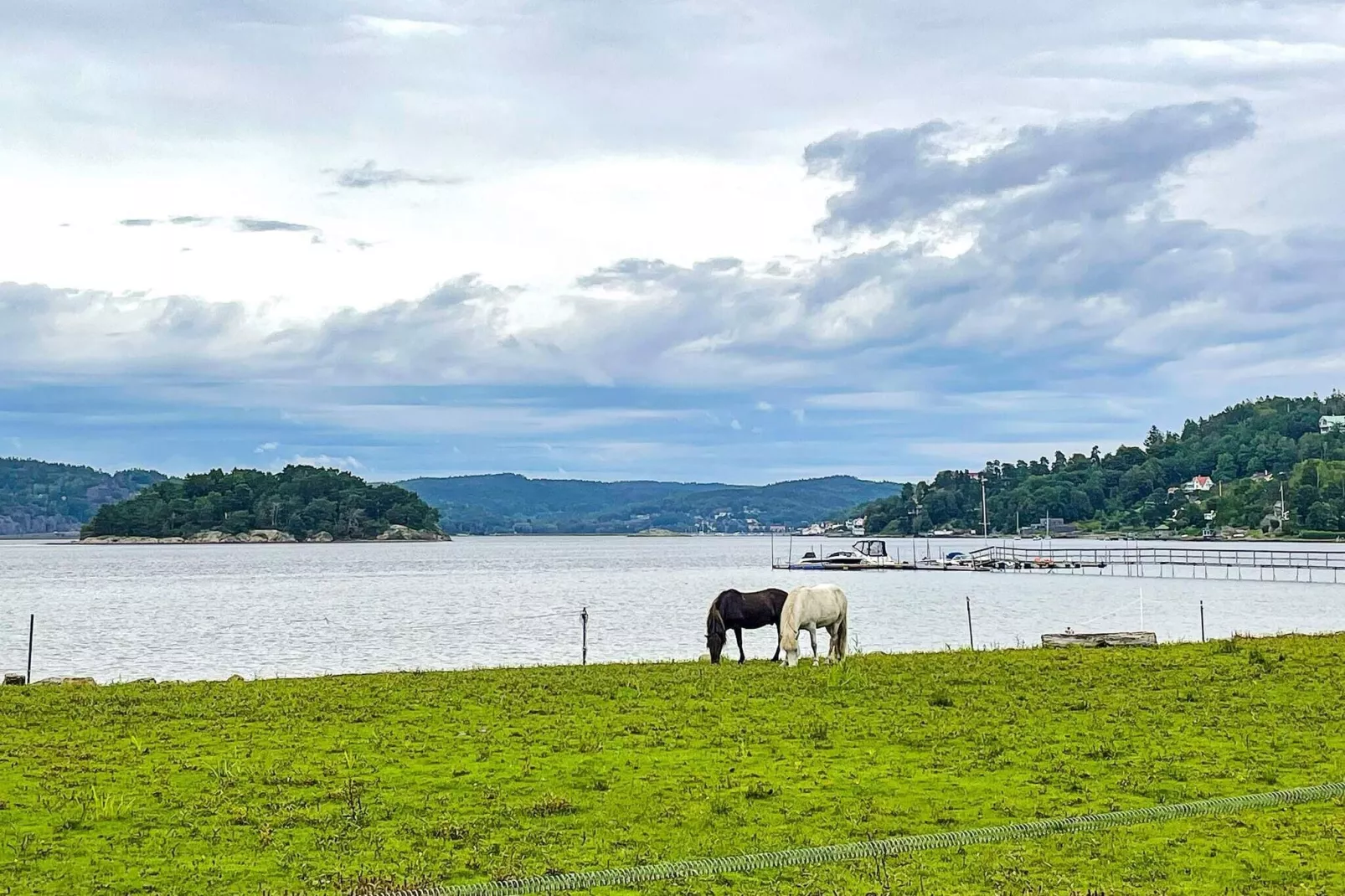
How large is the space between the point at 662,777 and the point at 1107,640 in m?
16.0

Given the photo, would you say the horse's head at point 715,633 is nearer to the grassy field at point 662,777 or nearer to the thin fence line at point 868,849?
the grassy field at point 662,777

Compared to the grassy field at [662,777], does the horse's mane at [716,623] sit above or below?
above

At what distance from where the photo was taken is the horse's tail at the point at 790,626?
78.2 feet

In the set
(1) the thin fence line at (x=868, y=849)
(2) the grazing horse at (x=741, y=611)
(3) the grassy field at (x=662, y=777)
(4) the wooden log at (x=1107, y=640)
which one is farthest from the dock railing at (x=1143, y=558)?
(1) the thin fence line at (x=868, y=849)

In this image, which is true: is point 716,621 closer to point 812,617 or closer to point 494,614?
point 812,617

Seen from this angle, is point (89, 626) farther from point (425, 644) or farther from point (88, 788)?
point (88, 788)

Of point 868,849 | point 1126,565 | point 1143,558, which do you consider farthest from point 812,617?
point 1143,558

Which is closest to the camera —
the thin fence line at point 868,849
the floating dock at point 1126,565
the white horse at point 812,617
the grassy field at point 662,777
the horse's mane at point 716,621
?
the thin fence line at point 868,849

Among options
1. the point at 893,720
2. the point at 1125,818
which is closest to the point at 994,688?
the point at 893,720

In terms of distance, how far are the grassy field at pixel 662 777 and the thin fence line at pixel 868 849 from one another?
0.20 m

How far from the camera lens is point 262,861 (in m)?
10.0

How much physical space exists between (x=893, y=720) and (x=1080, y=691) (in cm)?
395

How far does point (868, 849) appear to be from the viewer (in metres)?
10.2

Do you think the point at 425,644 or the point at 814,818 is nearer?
the point at 814,818
